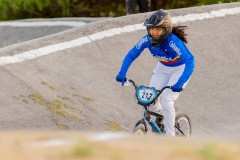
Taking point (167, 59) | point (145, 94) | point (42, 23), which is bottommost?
point (42, 23)

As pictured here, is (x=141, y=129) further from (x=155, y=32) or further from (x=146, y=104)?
(x=155, y=32)

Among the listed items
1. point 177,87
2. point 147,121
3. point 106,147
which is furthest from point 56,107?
point 106,147

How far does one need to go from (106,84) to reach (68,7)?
7170mm

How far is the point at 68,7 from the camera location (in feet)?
64.8

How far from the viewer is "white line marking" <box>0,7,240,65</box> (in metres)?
12.5

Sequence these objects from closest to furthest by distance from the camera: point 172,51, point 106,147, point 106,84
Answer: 1. point 106,147
2. point 172,51
3. point 106,84

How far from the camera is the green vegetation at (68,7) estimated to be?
19.3 metres

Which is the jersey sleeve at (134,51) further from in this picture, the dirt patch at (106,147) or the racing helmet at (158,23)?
the dirt patch at (106,147)

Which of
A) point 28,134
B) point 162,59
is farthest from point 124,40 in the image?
point 28,134

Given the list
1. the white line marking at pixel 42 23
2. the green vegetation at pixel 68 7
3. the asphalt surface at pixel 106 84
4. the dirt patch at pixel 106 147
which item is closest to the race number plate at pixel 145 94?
the asphalt surface at pixel 106 84

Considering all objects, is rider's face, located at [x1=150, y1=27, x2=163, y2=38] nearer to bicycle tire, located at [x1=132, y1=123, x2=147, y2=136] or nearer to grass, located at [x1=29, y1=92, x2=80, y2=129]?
bicycle tire, located at [x1=132, y1=123, x2=147, y2=136]

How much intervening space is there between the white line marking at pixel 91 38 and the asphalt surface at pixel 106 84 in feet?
0.28

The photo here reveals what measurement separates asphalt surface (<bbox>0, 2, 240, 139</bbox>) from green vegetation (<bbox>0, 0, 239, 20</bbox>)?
3904 millimetres

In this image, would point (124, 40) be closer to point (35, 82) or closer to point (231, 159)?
point (35, 82)
